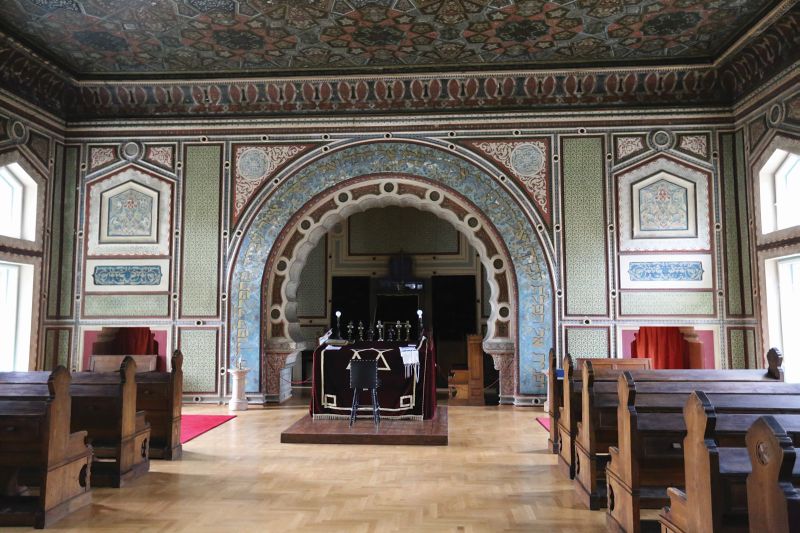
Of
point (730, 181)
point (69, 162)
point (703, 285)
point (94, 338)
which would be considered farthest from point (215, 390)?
point (730, 181)

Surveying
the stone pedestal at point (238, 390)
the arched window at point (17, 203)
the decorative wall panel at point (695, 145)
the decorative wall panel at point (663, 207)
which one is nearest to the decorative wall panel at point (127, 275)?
the arched window at point (17, 203)

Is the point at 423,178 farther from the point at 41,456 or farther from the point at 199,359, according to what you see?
the point at 41,456

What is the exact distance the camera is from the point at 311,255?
13969 millimetres

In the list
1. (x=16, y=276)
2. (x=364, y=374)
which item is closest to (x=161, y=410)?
(x=364, y=374)

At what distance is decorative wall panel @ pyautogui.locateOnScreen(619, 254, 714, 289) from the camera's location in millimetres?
9492

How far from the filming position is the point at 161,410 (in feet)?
20.8

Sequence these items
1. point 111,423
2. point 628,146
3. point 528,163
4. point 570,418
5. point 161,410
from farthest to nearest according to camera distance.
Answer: point 528,163 → point 628,146 → point 161,410 → point 570,418 → point 111,423

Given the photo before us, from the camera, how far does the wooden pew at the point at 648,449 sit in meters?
3.87

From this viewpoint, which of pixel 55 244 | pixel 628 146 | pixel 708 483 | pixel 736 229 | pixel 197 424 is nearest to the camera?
pixel 708 483

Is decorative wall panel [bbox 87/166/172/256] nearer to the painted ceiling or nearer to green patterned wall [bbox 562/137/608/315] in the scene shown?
the painted ceiling

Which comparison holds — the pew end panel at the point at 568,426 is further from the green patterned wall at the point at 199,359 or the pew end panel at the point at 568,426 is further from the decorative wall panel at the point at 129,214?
the decorative wall panel at the point at 129,214

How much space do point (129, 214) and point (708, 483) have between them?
9859 mm

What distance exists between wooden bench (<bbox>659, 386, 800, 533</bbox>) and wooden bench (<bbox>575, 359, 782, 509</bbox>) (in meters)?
1.51

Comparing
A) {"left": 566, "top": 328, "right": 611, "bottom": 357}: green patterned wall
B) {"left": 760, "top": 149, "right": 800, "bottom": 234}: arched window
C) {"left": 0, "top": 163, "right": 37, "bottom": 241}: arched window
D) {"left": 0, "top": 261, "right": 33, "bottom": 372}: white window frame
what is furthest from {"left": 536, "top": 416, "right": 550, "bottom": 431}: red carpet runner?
{"left": 0, "top": 163, "right": 37, "bottom": 241}: arched window
